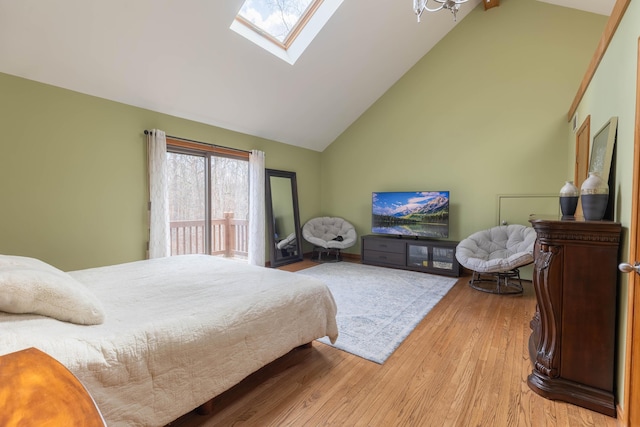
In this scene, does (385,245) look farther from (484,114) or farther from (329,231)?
(484,114)

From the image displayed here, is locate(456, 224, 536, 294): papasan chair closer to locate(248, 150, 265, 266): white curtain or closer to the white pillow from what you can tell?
locate(248, 150, 265, 266): white curtain

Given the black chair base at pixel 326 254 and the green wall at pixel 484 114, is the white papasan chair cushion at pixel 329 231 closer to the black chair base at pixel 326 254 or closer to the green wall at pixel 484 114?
the black chair base at pixel 326 254

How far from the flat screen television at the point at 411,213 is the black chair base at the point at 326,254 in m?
0.89

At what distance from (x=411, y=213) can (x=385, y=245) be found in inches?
27.1

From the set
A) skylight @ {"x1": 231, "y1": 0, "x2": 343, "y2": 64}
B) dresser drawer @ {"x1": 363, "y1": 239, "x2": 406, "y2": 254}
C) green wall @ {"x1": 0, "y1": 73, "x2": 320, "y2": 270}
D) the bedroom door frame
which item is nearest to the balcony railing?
green wall @ {"x1": 0, "y1": 73, "x2": 320, "y2": 270}

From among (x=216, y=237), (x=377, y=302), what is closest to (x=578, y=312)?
(x=377, y=302)

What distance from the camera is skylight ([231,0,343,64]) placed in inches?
124

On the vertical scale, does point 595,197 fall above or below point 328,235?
above

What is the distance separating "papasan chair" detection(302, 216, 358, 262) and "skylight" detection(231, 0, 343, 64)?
2891mm

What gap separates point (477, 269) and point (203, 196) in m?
3.76

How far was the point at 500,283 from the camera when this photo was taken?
383 centimetres

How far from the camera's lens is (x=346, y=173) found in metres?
5.73

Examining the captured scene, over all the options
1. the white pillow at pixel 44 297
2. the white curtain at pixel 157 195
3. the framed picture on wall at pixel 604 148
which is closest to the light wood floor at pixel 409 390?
the white pillow at pixel 44 297

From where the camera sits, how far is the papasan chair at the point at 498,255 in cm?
336
